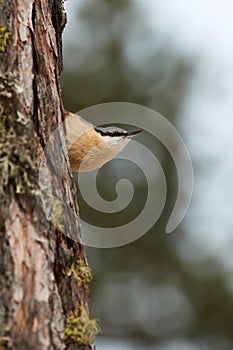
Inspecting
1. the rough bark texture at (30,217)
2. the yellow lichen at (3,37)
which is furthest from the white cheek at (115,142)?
the yellow lichen at (3,37)

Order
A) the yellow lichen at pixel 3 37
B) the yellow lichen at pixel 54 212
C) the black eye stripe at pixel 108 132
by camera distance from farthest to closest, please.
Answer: the black eye stripe at pixel 108 132 → the yellow lichen at pixel 3 37 → the yellow lichen at pixel 54 212

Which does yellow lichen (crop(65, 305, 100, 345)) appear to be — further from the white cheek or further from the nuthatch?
the white cheek

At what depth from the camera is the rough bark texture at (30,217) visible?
3.67 feet

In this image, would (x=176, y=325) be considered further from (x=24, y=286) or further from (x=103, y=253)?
(x=24, y=286)

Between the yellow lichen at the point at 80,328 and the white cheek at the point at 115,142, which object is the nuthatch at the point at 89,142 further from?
the yellow lichen at the point at 80,328

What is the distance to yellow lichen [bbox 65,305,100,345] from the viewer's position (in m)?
1.21

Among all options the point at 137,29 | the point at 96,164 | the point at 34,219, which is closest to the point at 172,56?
the point at 137,29

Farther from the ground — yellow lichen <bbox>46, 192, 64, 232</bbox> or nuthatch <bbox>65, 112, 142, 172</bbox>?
nuthatch <bbox>65, 112, 142, 172</bbox>

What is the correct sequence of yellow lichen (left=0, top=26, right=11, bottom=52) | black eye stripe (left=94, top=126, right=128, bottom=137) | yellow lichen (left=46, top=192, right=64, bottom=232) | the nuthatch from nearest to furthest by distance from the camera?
yellow lichen (left=46, top=192, right=64, bottom=232) < yellow lichen (left=0, top=26, right=11, bottom=52) < the nuthatch < black eye stripe (left=94, top=126, right=128, bottom=137)

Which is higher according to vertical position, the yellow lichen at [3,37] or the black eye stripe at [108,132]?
the black eye stripe at [108,132]

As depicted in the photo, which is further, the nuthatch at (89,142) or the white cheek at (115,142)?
the white cheek at (115,142)

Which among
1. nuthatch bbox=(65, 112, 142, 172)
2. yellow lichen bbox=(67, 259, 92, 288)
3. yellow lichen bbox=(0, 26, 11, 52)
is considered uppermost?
nuthatch bbox=(65, 112, 142, 172)

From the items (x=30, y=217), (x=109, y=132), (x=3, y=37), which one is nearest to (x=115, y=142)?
(x=109, y=132)

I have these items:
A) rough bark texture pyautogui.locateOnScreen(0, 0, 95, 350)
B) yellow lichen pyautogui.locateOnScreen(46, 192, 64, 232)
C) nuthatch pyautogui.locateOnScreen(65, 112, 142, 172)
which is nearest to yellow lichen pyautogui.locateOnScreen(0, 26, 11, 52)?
rough bark texture pyautogui.locateOnScreen(0, 0, 95, 350)
